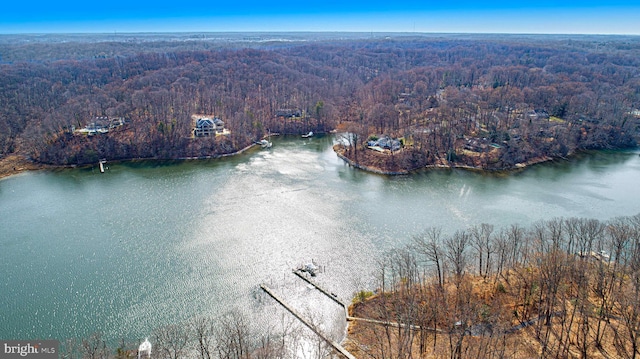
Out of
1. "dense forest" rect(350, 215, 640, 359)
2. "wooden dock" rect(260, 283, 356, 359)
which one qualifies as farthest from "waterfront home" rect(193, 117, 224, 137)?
"dense forest" rect(350, 215, 640, 359)

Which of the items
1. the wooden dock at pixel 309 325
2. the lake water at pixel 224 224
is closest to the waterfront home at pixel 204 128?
the lake water at pixel 224 224

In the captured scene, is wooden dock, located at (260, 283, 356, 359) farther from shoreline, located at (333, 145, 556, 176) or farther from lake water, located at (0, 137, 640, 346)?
shoreline, located at (333, 145, 556, 176)

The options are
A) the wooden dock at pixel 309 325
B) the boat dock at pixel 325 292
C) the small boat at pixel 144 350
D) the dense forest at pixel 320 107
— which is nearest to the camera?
the small boat at pixel 144 350

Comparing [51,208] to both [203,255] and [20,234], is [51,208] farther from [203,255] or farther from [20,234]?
[203,255]

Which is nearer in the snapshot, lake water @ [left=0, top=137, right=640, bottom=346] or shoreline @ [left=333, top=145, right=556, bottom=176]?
lake water @ [left=0, top=137, right=640, bottom=346]

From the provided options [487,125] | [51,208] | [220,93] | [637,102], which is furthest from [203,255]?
[637,102]

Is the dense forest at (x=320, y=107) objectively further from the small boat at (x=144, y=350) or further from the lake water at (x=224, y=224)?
the small boat at (x=144, y=350)

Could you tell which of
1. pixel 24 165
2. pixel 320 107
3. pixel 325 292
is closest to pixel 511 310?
pixel 325 292
